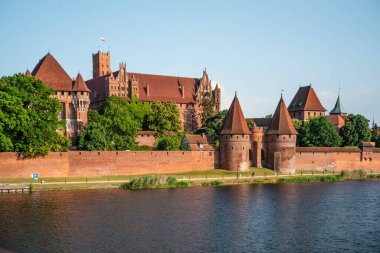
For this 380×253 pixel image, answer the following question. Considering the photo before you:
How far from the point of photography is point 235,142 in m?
55.3

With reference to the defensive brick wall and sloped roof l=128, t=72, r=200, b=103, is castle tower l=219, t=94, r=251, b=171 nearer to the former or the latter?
the defensive brick wall

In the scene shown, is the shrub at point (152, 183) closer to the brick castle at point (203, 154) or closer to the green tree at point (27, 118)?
the brick castle at point (203, 154)

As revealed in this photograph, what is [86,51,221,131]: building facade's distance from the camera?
75312mm

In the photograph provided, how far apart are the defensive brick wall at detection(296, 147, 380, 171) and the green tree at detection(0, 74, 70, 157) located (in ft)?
99.3

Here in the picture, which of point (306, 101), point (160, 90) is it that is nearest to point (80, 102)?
point (160, 90)

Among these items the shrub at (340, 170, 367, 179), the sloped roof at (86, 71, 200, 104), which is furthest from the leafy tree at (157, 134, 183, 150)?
the shrub at (340, 170, 367, 179)

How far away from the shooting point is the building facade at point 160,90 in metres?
75.3

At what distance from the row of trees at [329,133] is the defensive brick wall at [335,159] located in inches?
120

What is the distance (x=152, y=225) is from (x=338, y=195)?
20.1 meters

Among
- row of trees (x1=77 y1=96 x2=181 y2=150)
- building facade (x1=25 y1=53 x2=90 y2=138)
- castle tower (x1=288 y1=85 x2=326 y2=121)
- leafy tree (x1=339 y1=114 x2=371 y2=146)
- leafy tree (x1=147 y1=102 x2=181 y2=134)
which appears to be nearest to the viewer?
row of trees (x1=77 y1=96 x2=181 y2=150)

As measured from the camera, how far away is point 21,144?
1751 inches

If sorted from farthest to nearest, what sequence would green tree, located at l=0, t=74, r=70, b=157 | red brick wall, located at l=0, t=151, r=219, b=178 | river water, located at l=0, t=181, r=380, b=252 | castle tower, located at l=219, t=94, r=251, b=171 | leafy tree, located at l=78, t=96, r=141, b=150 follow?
castle tower, located at l=219, t=94, r=251, b=171, leafy tree, located at l=78, t=96, r=141, b=150, red brick wall, located at l=0, t=151, r=219, b=178, green tree, located at l=0, t=74, r=70, b=157, river water, located at l=0, t=181, r=380, b=252

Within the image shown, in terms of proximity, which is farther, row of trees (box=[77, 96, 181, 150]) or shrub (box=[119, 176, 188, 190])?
row of trees (box=[77, 96, 181, 150])

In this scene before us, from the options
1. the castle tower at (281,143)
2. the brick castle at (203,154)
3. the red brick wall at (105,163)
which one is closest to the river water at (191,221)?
the red brick wall at (105,163)
